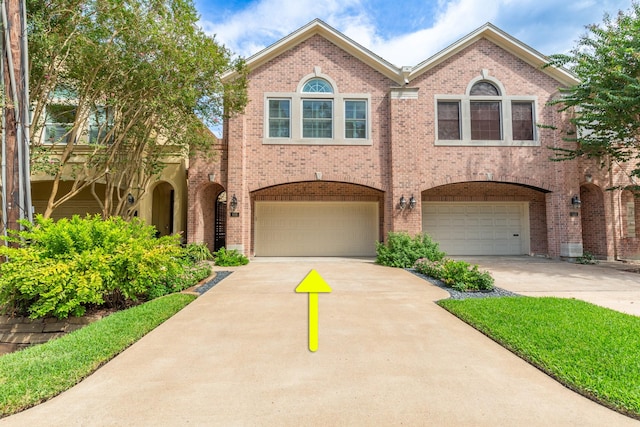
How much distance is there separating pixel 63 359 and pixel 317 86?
35.2 feet

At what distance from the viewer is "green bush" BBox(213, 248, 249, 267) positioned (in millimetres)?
10172

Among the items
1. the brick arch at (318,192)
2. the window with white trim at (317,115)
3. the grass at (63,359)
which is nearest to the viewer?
the grass at (63,359)

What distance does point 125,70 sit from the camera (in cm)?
764

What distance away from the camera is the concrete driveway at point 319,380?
2367mm

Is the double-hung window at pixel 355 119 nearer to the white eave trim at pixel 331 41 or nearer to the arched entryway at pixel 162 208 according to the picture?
the white eave trim at pixel 331 41

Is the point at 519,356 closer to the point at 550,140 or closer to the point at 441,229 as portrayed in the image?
the point at 441,229

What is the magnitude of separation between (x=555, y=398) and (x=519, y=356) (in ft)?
2.70

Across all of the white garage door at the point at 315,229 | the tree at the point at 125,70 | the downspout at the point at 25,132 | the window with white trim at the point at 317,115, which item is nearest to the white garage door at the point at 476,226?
the white garage door at the point at 315,229

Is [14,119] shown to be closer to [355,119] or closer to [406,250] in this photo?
[355,119]

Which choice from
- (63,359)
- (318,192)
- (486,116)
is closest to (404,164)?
(318,192)

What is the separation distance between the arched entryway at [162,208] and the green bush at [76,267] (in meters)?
7.86

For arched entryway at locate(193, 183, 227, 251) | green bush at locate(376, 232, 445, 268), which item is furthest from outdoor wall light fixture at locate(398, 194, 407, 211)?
arched entryway at locate(193, 183, 227, 251)

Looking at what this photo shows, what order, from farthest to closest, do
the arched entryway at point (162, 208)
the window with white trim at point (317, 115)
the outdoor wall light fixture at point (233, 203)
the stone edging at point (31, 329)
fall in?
the arched entryway at point (162, 208) → the window with white trim at point (317, 115) → the outdoor wall light fixture at point (233, 203) → the stone edging at point (31, 329)

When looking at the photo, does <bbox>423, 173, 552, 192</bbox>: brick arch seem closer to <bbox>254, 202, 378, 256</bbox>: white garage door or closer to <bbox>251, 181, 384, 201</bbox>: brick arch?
<bbox>251, 181, 384, 201</bbox>: brick arch
